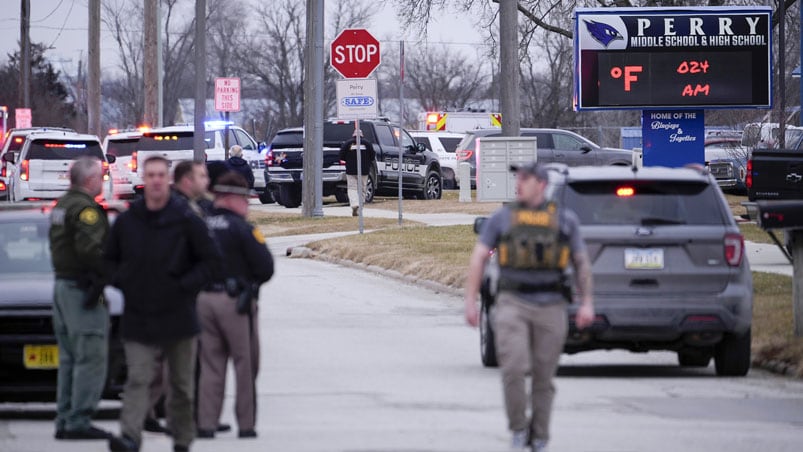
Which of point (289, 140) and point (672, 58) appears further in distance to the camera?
point (289, 140)

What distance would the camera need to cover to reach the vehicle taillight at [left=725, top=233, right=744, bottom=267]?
12.9m

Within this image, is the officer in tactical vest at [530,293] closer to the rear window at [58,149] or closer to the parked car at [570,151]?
the rear window at [58,149]

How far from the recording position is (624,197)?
42.5 ft

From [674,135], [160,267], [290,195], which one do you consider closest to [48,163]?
[290,195]

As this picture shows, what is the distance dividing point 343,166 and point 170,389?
3020 centimetres

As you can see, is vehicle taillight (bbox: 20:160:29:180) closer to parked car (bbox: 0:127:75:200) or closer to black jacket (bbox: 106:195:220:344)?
parked car (bbox: 0:127:75:200)

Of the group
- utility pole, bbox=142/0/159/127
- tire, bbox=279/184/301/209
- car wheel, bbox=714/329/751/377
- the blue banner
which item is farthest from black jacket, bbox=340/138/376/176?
car wheel, bbox=714/329/751/377

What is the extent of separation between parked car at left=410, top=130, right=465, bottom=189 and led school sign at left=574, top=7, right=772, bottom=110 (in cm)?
2487

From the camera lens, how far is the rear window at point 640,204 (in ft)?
42.3

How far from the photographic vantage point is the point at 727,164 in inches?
1635

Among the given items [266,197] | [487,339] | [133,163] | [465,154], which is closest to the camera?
[487,339]

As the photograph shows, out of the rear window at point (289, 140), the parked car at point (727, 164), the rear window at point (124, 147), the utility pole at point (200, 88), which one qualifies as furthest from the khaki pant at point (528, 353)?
the rear window at point (124, 147)

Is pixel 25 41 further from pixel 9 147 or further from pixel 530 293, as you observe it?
pixel 530 293

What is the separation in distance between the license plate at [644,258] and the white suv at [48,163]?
79.9 feet
